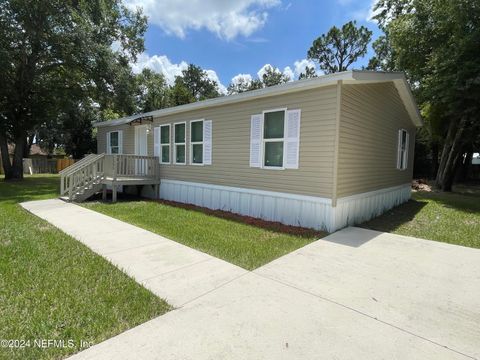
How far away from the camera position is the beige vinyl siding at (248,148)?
230 inches

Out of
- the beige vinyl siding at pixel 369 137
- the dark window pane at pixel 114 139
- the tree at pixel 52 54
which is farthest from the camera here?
the tree at pixel 52 54

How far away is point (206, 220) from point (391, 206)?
614 centimetres

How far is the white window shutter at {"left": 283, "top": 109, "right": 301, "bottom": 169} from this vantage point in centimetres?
627

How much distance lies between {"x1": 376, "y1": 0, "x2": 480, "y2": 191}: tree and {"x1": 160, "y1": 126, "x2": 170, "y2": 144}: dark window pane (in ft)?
34.3

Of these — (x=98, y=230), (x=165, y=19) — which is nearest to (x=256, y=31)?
(x=165, y=19)

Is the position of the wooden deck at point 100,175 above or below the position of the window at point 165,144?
below

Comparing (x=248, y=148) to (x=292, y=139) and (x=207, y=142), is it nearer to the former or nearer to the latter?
(x=292, y=139)

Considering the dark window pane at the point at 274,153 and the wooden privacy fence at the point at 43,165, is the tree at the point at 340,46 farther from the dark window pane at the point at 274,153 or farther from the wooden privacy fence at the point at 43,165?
the wooden privacy fence at the point at 43,165

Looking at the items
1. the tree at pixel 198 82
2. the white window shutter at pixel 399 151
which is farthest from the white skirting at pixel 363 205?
the tree at pixel 198 82

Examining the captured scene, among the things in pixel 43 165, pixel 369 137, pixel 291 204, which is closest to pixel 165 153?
pixel 291 204

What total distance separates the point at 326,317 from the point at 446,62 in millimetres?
12056

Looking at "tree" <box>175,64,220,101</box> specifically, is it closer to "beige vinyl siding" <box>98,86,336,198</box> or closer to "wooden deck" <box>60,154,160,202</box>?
"wooden deck" <box>60,154,160,202</box>

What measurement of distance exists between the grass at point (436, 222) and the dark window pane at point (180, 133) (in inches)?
241

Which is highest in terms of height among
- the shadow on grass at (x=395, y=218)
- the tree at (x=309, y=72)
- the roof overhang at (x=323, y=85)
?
the tree at (x=309, y=72)
